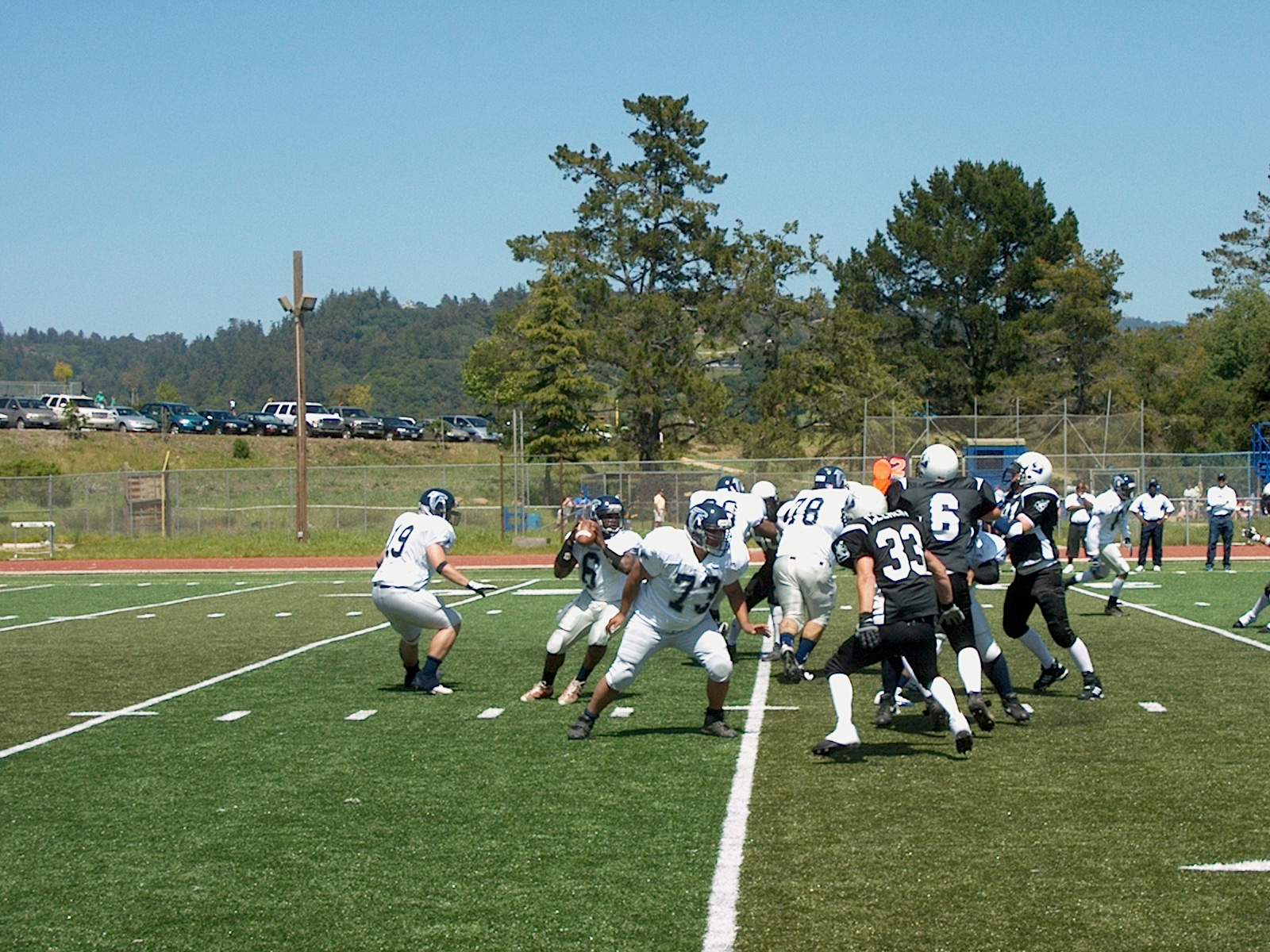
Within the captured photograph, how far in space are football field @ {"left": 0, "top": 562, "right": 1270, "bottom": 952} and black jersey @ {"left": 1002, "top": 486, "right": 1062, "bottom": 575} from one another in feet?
3.47

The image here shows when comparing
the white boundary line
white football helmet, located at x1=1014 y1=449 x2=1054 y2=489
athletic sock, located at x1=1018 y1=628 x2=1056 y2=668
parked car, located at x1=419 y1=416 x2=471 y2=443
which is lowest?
the white boundary line

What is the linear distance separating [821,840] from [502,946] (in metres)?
2.01

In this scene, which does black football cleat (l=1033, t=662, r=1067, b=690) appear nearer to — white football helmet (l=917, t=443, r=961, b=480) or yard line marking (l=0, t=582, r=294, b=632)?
white football helmet (l=917, t=443, r=961, b=480)

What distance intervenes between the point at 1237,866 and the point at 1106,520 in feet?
41.8

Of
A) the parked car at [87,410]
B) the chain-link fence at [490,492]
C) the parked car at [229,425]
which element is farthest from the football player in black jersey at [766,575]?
the parked car at [229,425]

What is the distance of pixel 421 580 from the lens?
12047 mm

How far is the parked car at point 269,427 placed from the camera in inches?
2817

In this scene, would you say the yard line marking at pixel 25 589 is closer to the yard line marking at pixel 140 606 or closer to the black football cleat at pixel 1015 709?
the yard line marking at pixel 140 606

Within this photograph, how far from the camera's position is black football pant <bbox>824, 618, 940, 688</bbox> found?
348 inches

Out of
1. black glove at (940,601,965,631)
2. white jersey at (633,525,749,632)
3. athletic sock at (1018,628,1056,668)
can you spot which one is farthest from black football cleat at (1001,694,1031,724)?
white jersey at (633,525,749,632)

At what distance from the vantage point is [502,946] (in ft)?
18.8

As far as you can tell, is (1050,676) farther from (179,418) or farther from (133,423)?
(179,418)

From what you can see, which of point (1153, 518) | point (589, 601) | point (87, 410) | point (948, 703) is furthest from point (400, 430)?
point (948, 703)

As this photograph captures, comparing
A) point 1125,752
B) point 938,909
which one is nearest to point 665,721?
point 1125,752
